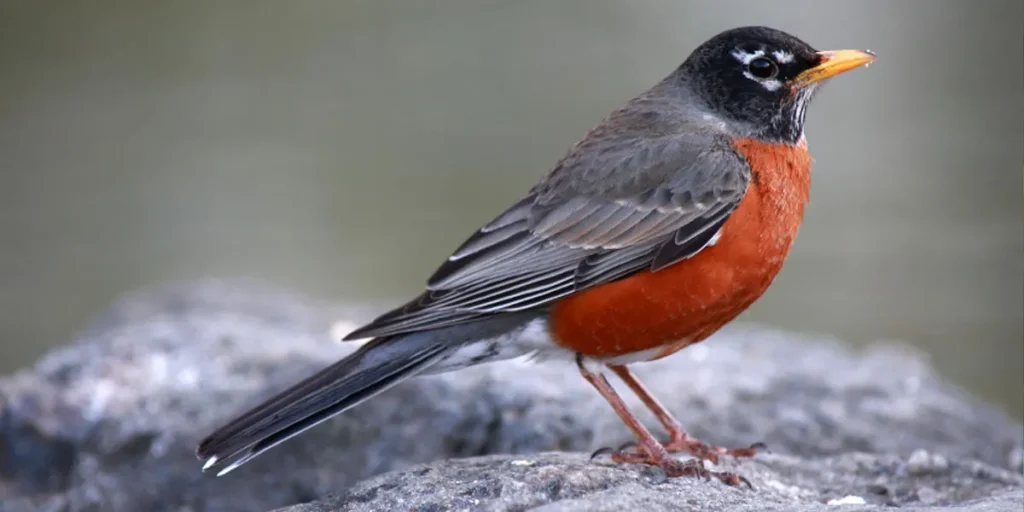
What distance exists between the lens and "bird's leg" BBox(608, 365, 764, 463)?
5.02 m

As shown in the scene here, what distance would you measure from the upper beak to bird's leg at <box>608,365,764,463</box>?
1.45 meters

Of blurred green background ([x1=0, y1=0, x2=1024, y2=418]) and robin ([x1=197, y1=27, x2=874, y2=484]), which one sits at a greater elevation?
blurred green background ([x1=0, y1=0, x2=1024, y2=418])

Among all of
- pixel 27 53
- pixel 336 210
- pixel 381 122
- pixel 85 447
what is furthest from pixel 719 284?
pixel 27 53

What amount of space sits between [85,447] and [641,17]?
10655 millimetres

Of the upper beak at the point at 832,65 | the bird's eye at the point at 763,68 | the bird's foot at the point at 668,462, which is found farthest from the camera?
the bird's eye at the point at 763,68

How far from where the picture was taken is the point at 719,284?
495cm

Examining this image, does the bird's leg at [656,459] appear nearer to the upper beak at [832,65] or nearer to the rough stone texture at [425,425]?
the rough stone texture at [425,425]

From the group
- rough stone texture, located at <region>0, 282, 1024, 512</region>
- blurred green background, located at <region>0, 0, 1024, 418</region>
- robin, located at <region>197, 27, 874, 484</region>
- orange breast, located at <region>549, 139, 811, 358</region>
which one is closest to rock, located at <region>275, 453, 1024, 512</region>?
rough stone texture, located at <region>0, 282, 1024, 512</region>

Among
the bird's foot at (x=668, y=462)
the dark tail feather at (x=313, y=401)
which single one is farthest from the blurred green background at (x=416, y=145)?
the dark tail feather at (x=313, y=401)

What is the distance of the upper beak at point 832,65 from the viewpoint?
5.36 meters

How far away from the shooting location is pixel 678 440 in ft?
17.3

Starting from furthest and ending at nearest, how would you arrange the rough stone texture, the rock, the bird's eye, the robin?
1. the bird's eye
2. the rough stone texture
3. the robin
4. the rock

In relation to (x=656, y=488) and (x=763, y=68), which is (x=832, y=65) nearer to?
(x=763, y=68)

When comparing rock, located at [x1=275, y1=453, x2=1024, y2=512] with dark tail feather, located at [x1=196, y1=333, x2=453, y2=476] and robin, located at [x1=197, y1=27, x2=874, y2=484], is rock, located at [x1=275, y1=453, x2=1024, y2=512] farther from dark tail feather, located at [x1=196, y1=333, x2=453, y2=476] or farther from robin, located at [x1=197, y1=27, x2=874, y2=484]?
dark tail feather, located at [x1=196, y1=333, x2=453, y2=476]
